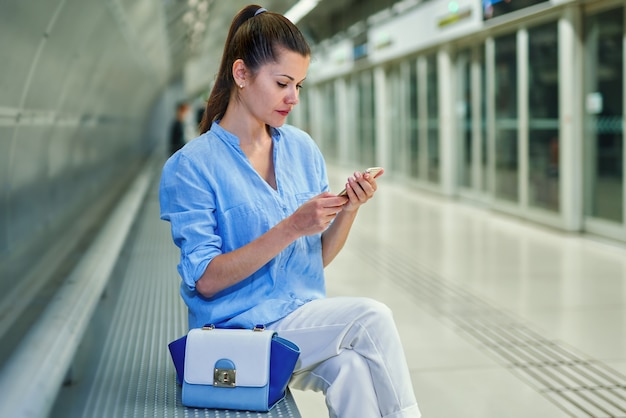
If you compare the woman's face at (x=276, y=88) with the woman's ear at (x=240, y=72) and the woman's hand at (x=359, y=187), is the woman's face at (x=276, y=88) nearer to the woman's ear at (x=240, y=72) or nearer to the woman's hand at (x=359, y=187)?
the woman's ear at (x=240, y=72)

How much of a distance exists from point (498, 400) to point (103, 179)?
11644mm

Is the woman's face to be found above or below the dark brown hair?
below

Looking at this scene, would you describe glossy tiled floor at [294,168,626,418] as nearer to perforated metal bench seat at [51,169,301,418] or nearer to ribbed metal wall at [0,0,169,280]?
perforated metal bench seat at [51,169,301,418]

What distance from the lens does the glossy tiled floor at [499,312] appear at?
3701mm

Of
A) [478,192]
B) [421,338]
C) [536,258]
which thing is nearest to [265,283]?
[421,338]

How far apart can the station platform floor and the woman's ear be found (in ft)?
2.82

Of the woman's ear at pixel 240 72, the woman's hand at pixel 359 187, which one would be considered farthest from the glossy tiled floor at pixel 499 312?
the woman's ear at pixel 240 72

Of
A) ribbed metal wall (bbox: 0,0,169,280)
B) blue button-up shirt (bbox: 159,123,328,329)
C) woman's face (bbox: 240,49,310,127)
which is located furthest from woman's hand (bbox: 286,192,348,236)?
ribbed metal wall (bbox: 0,0,169,280)

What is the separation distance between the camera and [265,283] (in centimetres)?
220

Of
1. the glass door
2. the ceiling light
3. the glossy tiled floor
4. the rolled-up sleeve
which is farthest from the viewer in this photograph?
the glass door

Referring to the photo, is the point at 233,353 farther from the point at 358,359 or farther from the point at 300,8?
the point at 300,8

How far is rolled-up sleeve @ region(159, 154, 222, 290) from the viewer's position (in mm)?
2084

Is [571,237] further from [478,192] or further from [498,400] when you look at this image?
[498,400]

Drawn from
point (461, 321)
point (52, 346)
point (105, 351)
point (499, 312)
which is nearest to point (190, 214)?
point (52, 346)
